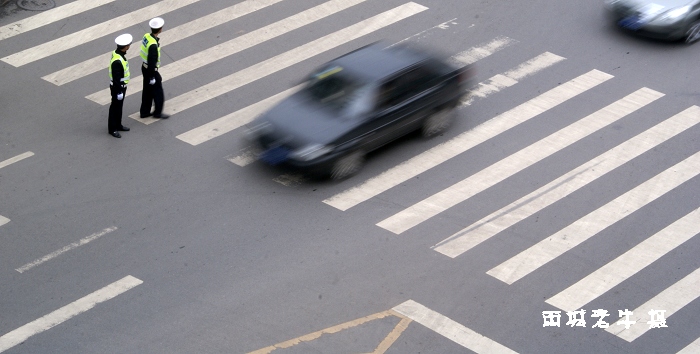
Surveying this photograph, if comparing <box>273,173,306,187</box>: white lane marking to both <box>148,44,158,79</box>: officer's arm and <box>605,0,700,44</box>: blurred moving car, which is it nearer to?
<box>148,44,158,79</box>: officer's arm

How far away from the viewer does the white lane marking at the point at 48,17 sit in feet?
64.6

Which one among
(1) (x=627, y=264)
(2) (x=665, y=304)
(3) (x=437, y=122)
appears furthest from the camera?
(3) (x=437, y=122)

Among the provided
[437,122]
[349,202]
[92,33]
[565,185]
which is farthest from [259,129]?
[92,33]

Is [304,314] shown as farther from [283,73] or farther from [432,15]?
[432,15]

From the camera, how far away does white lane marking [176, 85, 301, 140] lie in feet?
53.4

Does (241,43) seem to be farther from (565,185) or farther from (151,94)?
(565,185)

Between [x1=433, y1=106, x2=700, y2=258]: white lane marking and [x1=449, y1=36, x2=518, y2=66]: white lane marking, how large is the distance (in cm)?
373

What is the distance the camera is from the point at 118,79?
16.1m

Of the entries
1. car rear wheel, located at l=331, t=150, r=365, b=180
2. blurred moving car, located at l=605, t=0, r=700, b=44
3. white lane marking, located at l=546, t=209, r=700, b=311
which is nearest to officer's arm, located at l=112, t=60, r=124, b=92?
car rear wheel, located at l=331, t=150, r=365, b=180

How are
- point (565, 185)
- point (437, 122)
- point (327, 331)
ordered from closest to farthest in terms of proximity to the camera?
point (327, 331), point (565, 185), point (437, 122)

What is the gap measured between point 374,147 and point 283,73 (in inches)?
145

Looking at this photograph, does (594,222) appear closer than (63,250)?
No

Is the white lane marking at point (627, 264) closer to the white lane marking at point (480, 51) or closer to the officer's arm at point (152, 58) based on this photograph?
the white lane marking at point (480, 51)

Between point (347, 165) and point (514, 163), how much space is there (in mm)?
2829
